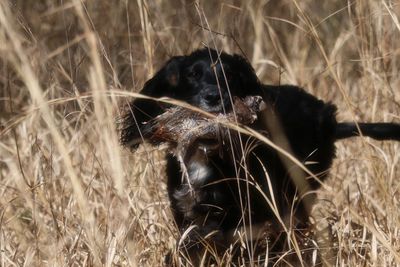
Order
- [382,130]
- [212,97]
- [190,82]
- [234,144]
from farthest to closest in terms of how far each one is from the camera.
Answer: [382,130]
[190,82]
[212,97]
[234,144]

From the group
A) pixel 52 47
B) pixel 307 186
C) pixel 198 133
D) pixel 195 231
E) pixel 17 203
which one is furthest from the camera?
pixel 52 47

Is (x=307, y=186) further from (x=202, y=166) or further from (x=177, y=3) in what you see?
(x=177, y=3)

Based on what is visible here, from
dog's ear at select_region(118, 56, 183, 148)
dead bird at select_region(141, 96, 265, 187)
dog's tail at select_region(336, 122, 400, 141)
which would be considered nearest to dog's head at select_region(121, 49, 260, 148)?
dog's ear at select_region(118, 56, 183, 148)

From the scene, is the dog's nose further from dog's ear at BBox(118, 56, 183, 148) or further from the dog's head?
dog's ear at BBox(118, 56, 183, 148)

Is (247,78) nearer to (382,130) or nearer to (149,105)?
(149,105)

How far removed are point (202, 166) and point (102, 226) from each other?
0.52 m

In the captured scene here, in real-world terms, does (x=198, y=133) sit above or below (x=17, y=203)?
above

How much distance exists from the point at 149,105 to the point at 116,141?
1895 mm

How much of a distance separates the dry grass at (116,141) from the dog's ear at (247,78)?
14 centimetres

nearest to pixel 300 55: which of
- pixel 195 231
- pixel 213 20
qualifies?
pixel 213 20

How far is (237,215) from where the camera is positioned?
409 centimetres

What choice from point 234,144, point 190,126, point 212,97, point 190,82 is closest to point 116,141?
point 190,126

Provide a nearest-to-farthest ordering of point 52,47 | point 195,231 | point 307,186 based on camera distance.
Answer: point 195,231
point 307,186
point 52,47

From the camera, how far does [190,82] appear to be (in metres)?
4.29
